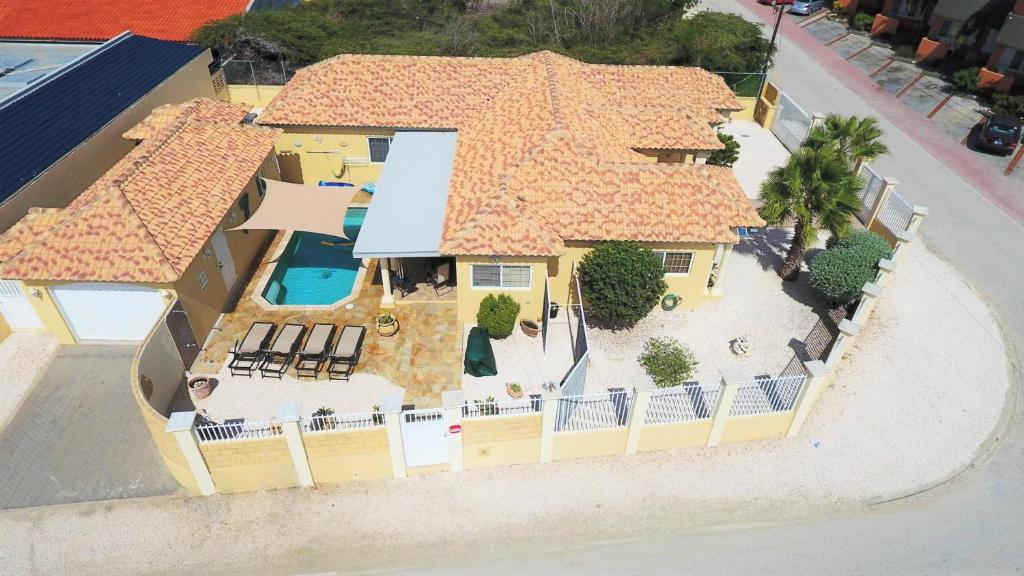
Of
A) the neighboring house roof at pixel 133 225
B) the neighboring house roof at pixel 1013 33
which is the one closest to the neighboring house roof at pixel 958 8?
the neighboring house roof at pixel 1013 33

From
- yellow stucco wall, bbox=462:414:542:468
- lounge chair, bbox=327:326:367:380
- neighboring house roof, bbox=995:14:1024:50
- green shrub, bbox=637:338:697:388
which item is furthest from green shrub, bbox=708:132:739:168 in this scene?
neighboring house roof, bbox=995:14:1024:50

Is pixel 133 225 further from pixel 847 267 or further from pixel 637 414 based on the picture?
pixel 847 267

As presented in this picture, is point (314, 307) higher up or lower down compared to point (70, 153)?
lower down

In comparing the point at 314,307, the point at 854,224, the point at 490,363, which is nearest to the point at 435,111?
the point at 314,307

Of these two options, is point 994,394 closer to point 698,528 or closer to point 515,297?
point 698,528

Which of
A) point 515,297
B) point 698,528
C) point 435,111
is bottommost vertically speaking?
point 698,528
